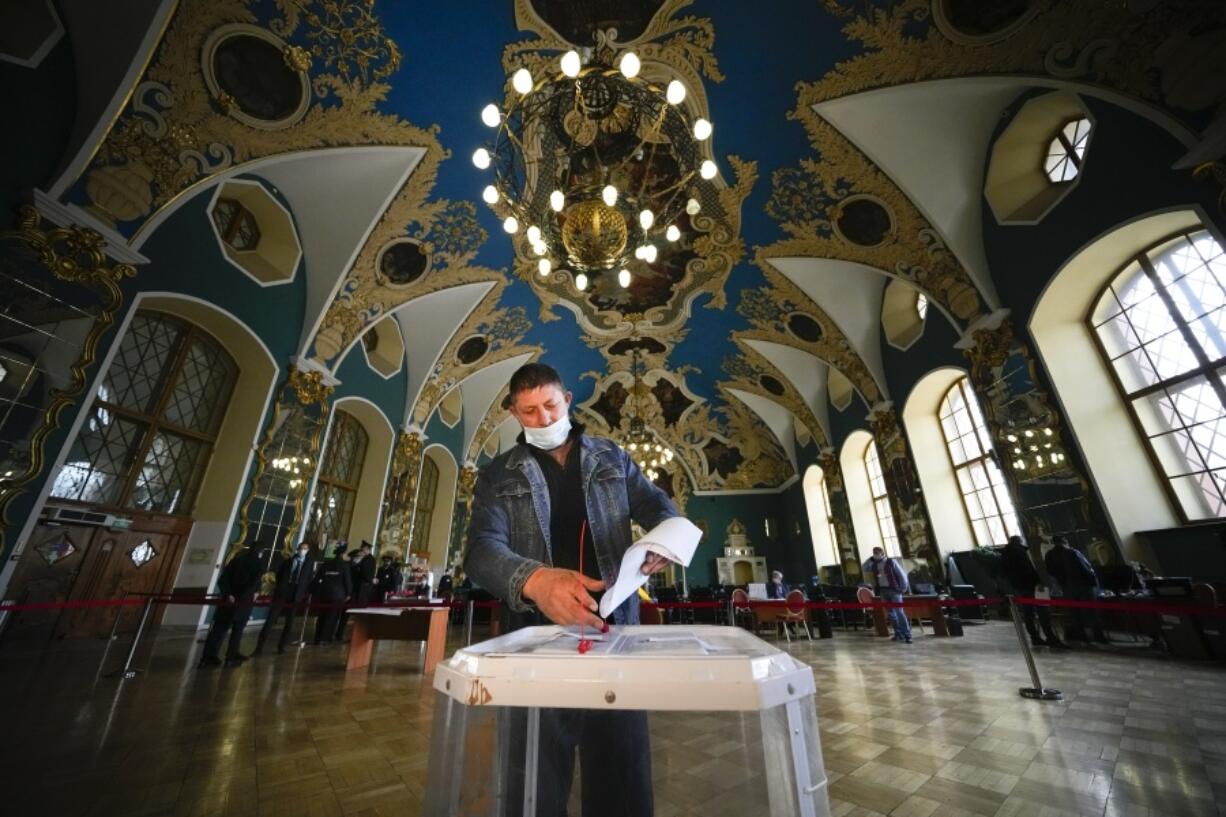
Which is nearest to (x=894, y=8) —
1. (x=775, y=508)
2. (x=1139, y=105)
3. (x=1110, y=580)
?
(x=1139, y=105)

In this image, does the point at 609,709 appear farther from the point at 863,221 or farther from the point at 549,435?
the point at 863,221

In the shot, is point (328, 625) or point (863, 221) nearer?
point (328, 625)

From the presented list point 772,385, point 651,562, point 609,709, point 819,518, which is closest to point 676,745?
point 651,562

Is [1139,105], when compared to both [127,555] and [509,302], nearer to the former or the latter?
[509,302]

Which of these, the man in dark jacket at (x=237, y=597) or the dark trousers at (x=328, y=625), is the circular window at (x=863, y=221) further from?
the dark trousers at (x=328, y=625)

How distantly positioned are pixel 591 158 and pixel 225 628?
7972 millimetres

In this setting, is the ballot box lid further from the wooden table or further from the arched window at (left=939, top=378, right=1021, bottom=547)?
the arched window at (left=939, top=378, right=1021, bottom=547)

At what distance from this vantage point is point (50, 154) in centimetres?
445

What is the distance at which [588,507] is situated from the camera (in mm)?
1350

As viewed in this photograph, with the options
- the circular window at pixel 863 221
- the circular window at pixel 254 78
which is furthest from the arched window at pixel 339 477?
the circular window at pixel 863 221

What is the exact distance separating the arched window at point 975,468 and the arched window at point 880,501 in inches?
95.1

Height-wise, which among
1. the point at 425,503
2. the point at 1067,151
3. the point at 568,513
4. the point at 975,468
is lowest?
the point at 568,513

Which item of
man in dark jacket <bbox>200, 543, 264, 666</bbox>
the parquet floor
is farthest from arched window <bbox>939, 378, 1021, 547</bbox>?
man in dark jacket <bbox>200, 543, 264, 666</bbox>

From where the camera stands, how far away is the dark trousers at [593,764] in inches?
32.9
